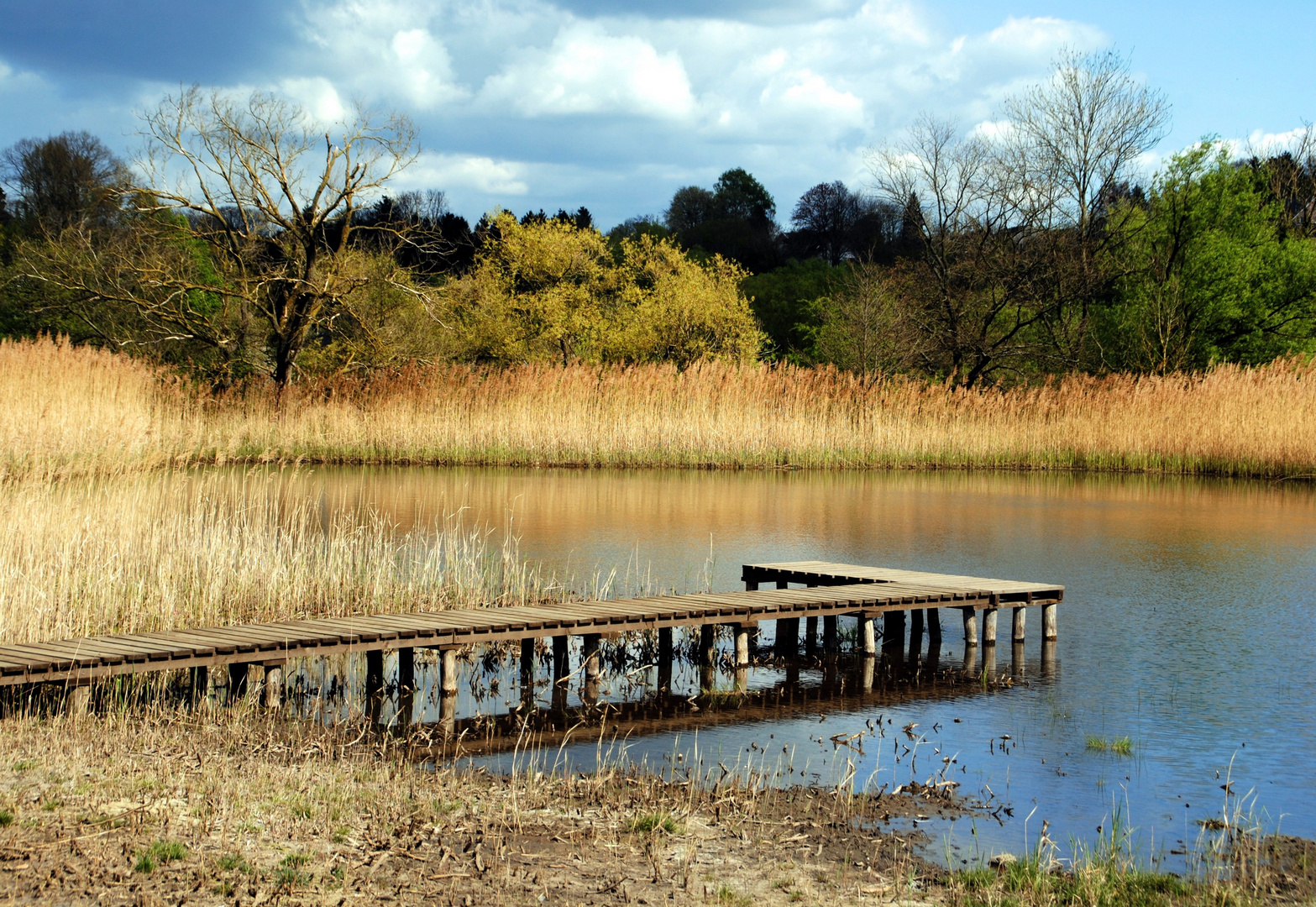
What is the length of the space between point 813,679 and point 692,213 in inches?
2363

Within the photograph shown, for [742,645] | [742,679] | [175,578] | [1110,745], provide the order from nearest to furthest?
[1110,745]
[742,679]
[742,645]
[175,578]

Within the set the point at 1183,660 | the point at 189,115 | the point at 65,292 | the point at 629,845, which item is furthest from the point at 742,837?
the point at 65,292

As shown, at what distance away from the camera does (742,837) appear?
4887mm

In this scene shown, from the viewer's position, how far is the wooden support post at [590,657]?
801cm

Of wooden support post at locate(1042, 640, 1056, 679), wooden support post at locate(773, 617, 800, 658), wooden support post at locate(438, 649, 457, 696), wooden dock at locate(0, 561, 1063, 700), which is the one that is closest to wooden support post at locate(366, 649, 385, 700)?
wooden dock at locate(0, 561, 1063, 700)

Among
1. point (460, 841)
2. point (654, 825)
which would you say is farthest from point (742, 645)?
point (460, 841)

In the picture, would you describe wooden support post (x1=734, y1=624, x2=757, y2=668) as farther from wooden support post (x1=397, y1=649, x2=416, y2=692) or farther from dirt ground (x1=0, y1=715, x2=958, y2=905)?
dirt ground (x1=0, y1=715, x2=958, y2=905)

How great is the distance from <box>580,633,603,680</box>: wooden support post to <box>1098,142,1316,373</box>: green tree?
1003 inches

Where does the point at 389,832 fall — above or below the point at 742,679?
above

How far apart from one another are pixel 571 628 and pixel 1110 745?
3175 mm

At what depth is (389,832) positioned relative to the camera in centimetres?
457

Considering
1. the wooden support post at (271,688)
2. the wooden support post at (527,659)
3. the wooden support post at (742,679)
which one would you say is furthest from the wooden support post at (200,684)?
the wooden support post at (742,679)

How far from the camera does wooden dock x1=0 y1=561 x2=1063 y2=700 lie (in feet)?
21.4

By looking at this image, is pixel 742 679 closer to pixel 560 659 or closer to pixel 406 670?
pixel 560 659
